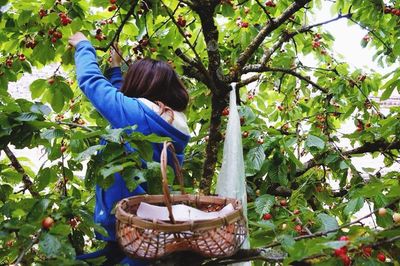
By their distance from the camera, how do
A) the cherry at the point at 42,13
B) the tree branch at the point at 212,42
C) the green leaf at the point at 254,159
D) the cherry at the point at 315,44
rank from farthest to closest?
the cherry at the point at 315,44
the tree branch at the point at 212,42
the green leaf at the point at 254,159
the cherry at the point at 42,13

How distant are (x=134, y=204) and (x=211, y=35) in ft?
3.65

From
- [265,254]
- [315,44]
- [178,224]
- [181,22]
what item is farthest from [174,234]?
[315,44]

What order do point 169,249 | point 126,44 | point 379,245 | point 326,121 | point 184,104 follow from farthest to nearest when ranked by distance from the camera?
point 326,121
point 126,44
point 184,104
point 169,249
point 379,245

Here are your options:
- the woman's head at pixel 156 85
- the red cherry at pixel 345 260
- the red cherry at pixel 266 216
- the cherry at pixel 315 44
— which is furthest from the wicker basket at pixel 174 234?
the cherry at pixel 315 44

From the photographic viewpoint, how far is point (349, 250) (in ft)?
3.42

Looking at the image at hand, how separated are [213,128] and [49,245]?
1.34m

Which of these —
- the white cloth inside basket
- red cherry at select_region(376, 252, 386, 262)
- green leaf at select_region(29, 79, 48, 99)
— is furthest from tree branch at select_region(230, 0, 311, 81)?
red cherry at select_region(376, 252, 386, 262)

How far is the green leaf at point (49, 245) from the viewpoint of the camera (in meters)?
0.98

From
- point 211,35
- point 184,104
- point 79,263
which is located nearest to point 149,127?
point 184,104

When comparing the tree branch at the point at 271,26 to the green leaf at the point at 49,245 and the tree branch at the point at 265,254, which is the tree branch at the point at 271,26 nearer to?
the tree branch at the point at 265,254

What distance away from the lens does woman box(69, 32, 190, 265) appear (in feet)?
4.77

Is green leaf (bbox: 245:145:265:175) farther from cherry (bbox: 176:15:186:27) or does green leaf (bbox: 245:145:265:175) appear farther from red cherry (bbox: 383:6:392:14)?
red cherry (bbox: 383:6:392:14)

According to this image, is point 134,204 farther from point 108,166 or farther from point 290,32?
point 290,32

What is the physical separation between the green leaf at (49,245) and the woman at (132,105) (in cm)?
34
